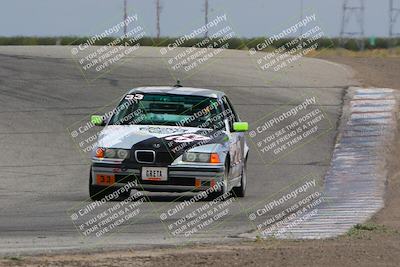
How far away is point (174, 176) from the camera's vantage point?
48.4 feet

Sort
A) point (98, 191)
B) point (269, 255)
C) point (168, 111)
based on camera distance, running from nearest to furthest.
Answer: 1. point (269, 255)
2. point (98, 191)
3. point (168, 111)

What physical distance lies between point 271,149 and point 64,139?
Result: 4.09 m

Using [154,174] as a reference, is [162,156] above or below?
above

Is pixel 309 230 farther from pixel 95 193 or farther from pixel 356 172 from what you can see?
pixel 356 172

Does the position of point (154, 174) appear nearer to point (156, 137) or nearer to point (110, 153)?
point (156, 137)

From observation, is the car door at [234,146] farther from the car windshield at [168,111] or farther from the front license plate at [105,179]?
the front license plate at [105,179]

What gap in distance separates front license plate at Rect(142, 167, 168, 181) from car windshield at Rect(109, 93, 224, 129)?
2.98ft

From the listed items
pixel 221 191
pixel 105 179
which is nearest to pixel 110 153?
pixel 105 179

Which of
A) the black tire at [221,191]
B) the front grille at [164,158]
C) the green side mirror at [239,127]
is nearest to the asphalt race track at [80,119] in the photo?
the black tire at [221,191]

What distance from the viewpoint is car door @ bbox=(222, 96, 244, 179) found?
15.5 metres

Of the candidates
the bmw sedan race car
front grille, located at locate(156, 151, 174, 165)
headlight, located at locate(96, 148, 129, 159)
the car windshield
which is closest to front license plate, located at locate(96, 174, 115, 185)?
the bmw sedan race car

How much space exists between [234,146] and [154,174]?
1.54m

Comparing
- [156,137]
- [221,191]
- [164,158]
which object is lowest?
[221,191]

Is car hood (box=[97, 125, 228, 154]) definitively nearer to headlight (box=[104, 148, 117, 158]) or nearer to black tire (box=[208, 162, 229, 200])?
headlight (box=[104, 148, 117, 158])
